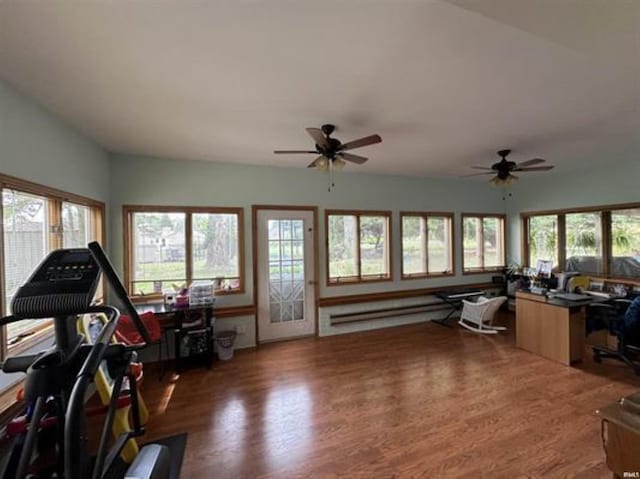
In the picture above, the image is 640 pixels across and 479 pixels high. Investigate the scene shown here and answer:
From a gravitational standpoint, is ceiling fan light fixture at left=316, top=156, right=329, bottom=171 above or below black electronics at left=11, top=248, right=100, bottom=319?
above

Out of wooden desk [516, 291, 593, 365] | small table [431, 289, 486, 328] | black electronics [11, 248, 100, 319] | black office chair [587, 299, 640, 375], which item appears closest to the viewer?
black electronics [11, 248, 100, 319]

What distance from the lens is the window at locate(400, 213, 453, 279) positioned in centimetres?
535

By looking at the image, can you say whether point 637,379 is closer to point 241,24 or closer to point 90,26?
point 241,24

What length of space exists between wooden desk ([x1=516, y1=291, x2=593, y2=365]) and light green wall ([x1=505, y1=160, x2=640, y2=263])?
7.04 ft

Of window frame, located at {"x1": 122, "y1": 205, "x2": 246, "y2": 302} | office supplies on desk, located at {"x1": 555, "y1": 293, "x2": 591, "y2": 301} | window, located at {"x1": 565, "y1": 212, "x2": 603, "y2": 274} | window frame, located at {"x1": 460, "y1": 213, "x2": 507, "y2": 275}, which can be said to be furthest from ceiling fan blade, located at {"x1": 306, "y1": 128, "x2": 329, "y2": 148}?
window, located at {"x1": 565, "y1": 212, "x2": 603, "y2": 274}

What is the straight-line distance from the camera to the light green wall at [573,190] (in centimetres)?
433

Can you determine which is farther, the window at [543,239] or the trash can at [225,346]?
the window at [543,239]

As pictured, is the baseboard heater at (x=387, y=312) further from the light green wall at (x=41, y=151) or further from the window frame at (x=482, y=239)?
the light green wall at (x=41, y=151)

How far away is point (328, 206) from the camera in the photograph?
4738mm

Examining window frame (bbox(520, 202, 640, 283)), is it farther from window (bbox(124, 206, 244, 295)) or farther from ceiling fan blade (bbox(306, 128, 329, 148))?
window (bbox(124, 206, 244, 295))

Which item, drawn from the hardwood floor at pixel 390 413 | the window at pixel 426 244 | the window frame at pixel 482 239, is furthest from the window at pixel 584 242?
the hardwood floor at pixel 390 413

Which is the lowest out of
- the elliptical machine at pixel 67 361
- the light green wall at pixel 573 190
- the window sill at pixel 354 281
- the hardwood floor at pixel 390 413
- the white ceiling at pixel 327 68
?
the hardwood floor at pixel 390 413

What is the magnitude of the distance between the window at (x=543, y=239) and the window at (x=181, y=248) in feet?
18.7

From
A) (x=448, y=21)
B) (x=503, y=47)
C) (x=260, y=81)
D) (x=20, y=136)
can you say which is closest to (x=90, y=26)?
(x=260, y=81)
